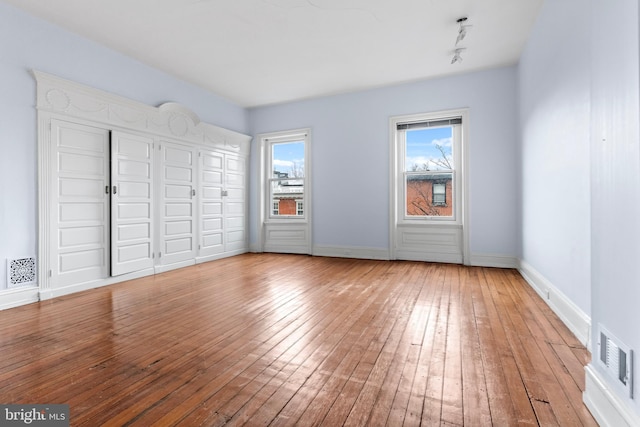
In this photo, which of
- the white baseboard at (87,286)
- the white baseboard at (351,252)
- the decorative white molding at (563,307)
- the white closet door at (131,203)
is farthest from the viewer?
the white baseboard at (351,252)

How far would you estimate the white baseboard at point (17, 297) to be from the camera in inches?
122

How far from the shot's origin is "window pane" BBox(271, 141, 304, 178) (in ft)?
21.3

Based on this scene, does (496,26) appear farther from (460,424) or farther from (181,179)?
(181,179)

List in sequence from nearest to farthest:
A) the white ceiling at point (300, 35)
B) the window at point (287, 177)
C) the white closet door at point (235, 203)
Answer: the white ceiling at point (300, 35) → the white closet door at point (235, 203) → the window at point (287, 177)

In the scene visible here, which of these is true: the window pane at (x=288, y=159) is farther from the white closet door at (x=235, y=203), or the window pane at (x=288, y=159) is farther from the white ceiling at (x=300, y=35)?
the white ceiling at (x=300, y=35)

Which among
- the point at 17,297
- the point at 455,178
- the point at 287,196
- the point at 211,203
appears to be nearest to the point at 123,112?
the point at 211,203

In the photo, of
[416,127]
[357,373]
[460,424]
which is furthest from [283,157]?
[460,424]

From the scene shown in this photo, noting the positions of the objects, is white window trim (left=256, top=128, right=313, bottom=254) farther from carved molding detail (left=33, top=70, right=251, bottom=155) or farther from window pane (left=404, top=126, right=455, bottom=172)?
window pane (left=404, top=126, right=455, bottom=172)

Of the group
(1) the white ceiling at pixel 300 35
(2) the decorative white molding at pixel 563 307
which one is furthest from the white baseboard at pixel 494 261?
(1) the white ceiling at pixel 300 35

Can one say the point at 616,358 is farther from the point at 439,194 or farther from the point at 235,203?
the point at 235,203

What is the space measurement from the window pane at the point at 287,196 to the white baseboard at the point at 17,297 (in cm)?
409

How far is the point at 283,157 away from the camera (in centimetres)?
667

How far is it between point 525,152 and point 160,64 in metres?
5.28

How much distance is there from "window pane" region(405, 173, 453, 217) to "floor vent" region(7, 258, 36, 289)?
5204 mm
